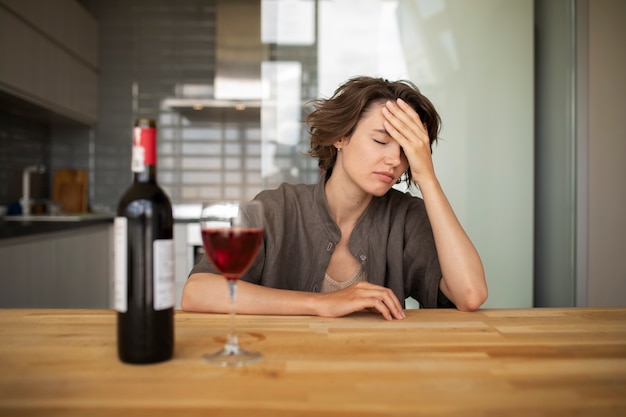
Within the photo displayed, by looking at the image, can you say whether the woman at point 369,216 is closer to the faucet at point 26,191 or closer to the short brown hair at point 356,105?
the short brown hair at point 356,105

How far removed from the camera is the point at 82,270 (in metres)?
3.67

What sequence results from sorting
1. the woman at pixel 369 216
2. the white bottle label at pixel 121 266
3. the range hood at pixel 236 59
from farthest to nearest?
the range hood at pixel 236 59 → the woman at pixel 369 216 → the white bottle label at pixel 121 266

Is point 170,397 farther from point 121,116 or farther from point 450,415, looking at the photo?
point 121,116

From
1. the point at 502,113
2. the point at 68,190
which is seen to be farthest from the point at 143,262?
the point at 68,190

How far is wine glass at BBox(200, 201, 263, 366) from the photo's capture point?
0.77 meters

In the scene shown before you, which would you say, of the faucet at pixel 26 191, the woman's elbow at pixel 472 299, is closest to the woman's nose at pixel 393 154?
the woman's elbow at pixel 472 299

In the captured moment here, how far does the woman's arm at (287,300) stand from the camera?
3.46 feet

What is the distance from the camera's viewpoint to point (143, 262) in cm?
71

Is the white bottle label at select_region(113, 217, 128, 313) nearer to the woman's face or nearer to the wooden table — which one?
the wooden table

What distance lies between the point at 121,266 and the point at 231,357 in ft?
0.62

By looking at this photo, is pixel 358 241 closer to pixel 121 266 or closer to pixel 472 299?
pixel 472 299

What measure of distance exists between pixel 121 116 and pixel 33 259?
6.66ft

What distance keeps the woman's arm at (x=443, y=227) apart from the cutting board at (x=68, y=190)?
11.5 ft

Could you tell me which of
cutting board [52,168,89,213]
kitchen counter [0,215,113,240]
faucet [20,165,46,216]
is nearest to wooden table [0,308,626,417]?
kitchen counter [0,215,113,240]
